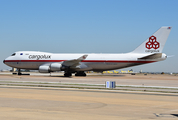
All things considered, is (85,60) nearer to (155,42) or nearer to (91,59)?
(91,59)

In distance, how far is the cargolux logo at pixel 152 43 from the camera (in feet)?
183

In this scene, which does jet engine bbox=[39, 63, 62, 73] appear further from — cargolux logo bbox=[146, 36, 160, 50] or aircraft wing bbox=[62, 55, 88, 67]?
cargolux logo bbox=[146, 36, 160, 50]

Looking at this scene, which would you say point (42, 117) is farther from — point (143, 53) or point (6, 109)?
point (143, 53)

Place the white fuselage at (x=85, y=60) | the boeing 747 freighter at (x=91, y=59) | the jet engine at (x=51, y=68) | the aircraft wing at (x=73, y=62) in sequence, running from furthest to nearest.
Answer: the white fuselage at (x=85, y=60)
the boeing 747 freighter at (x=91, y=59)
the aircraft wing at (x=73, y=62)
the jet engine at (x=51, y=68)

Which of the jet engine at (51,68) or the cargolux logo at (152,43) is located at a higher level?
the cargolux logo at (152,43)

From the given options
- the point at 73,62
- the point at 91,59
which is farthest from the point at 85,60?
the point at 73,62

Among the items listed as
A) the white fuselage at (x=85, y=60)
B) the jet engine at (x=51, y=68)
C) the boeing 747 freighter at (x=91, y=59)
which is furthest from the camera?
the white fuselage at (x=85, y=60)

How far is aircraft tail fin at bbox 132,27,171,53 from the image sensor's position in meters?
55.2

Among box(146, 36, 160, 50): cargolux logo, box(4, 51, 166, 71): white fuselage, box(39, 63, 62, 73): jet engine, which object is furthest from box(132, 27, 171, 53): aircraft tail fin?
box(39, 63, 62, 73): jet engine

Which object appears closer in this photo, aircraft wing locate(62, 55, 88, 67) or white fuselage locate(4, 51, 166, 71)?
aircraft wing locate(62, 55, 88, 67)

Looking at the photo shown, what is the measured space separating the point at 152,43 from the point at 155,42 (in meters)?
0.67

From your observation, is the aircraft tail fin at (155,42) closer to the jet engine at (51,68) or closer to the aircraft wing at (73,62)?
the aircraft wing at (73,62)

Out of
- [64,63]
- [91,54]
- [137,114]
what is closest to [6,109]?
[137,114]

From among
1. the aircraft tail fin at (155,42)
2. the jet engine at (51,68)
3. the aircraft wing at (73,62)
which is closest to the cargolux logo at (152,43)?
the aircraft tail fin at (155,42)
